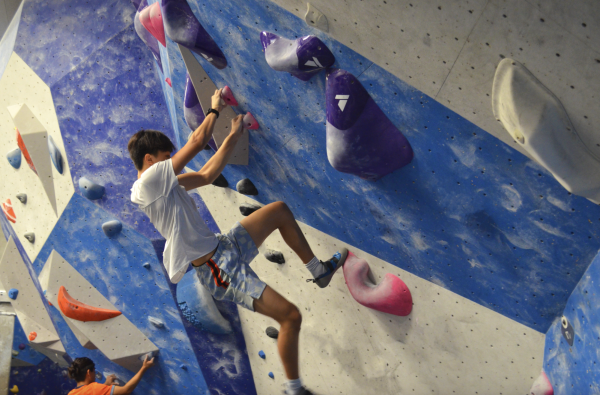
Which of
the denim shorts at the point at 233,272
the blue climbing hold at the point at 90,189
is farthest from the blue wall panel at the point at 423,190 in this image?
the blue climbing hold at the point at 90,189

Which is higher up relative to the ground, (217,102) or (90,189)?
(217,102)

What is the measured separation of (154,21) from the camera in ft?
7.79

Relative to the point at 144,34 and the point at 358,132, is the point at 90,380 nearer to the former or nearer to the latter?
the point at 144,34

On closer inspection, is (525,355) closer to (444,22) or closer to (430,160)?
(430,160)

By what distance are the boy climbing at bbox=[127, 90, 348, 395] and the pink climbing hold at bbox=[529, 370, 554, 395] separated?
98 centimetres

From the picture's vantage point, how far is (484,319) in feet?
7.00

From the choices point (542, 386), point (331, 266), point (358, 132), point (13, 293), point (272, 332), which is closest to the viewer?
point (358, 132)

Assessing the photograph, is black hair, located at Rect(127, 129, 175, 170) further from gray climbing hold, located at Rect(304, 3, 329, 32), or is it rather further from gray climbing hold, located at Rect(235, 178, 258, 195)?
gray climbing hold, located at Rect(304, 3, 329, 32)

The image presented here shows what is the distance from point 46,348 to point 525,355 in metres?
3.60

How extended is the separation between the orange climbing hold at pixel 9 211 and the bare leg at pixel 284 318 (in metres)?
2.43

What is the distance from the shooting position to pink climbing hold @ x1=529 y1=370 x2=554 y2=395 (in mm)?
2041

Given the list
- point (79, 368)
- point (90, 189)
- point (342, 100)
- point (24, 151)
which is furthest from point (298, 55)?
point (79, 368)

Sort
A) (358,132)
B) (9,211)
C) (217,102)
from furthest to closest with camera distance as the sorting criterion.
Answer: (9,211)
(217,102)
(358,132)

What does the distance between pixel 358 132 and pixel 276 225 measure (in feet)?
2.22
